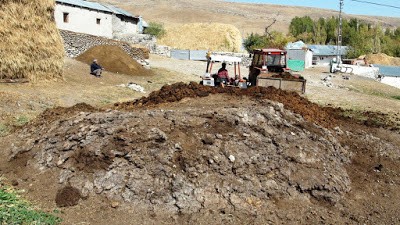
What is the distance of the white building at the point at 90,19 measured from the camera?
3903 centimetres

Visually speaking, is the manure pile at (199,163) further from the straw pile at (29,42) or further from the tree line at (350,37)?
the tree line at (350,37)

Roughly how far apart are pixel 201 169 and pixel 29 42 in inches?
509

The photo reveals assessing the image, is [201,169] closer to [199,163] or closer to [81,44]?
[199,163]

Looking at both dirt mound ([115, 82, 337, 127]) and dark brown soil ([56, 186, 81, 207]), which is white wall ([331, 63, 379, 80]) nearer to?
dirt mound ([115, 82, 337, 127])

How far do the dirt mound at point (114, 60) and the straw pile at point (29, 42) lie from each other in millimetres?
6945

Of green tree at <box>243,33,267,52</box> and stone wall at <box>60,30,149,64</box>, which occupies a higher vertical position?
green tree at <box>243,33,267,52</box>

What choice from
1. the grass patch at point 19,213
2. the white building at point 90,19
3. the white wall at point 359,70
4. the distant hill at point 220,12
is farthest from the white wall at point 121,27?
the distant hill at point 220,12

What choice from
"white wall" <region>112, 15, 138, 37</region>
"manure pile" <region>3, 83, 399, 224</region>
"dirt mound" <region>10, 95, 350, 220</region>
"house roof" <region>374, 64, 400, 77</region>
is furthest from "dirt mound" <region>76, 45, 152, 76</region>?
"house roof" <region>374, 64, 400, 77</region>

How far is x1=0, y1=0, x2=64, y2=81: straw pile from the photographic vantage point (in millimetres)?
17281

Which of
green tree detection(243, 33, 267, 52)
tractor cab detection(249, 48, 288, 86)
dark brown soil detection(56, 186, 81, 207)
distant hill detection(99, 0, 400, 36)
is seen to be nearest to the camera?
dark brown soil detection(56, 186, 81, 207)

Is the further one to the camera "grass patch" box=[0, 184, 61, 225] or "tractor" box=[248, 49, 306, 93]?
"tractor" box=[248, 49, 306, 93]

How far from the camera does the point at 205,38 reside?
55125mm

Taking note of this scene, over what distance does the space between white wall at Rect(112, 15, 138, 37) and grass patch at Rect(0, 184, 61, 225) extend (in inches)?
1590

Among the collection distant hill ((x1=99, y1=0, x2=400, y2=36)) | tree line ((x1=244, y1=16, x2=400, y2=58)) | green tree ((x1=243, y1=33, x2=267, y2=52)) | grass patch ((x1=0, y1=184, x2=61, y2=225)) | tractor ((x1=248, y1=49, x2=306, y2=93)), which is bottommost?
grass patch ((x1=0, y1=184, x2=61, y2=225))
